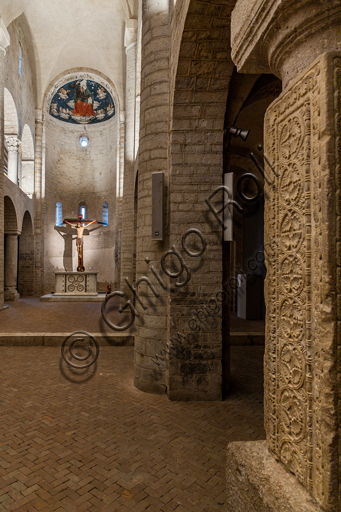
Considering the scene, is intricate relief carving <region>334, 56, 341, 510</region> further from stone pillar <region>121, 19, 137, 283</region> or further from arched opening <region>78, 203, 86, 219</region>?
arched opening <region>78, 203, 86, 219</region>

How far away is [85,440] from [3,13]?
43.9 ft

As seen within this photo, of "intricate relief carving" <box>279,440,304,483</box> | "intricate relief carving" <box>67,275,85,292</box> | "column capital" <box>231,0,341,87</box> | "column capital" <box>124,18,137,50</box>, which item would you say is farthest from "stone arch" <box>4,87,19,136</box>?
"intricate relief carving" <box>279,440,304,483</box>

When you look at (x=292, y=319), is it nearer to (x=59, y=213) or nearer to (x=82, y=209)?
(x=59, y=213)

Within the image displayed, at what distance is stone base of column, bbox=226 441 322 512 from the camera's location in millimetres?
1318

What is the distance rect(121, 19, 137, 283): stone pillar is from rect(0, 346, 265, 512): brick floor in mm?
6423

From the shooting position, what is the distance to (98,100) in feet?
65.6

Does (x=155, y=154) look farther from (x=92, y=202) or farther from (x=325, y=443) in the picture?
(x=92, y=202)

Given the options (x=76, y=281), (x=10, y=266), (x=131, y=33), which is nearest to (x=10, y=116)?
(x=131, y=33)

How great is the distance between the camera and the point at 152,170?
473 centimetres

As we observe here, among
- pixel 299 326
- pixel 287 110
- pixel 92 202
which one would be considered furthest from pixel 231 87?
pixel 92 202

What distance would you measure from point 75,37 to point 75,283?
11607 millimetres

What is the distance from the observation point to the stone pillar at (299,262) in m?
1.22

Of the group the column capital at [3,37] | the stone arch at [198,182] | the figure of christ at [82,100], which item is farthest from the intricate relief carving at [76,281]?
the stone arch at [198,182]

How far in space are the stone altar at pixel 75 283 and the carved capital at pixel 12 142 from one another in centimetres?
542
